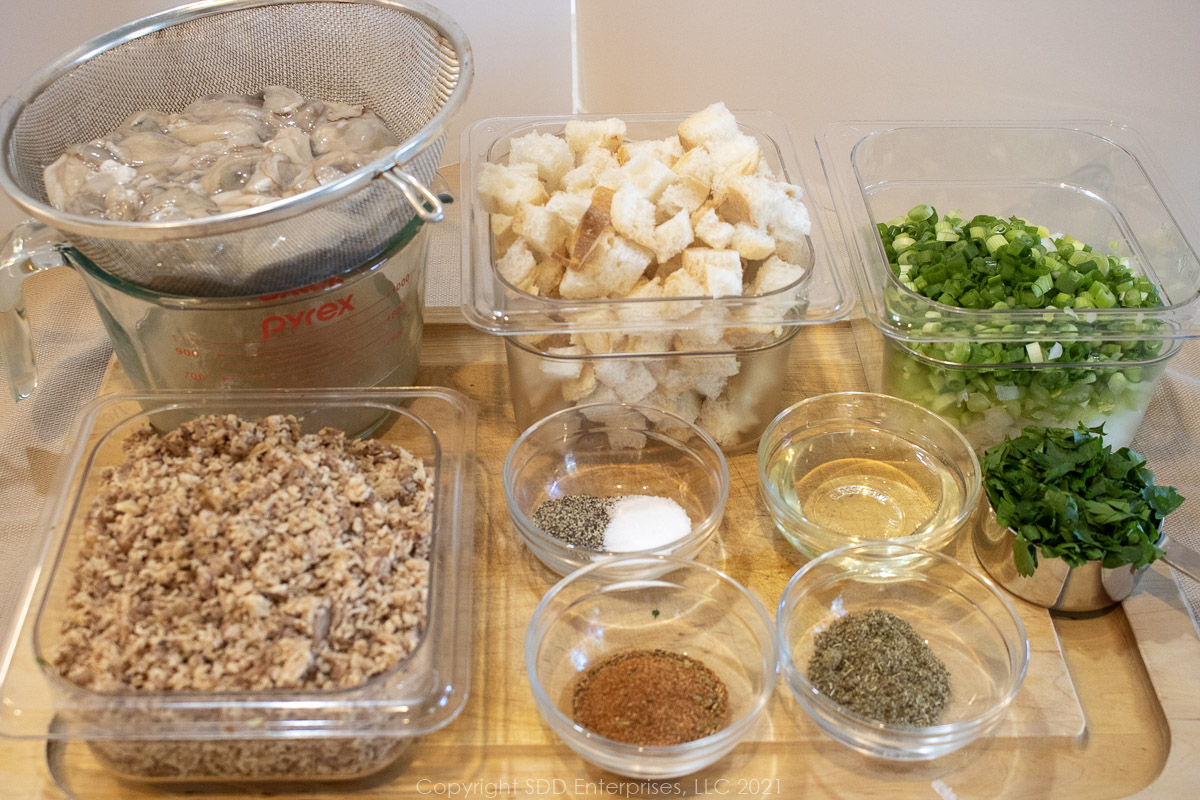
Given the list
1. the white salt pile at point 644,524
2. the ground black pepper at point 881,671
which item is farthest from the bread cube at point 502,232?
the ground black pepper at point 881,671

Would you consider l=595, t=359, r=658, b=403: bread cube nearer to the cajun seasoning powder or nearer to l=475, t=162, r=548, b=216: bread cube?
l=475, t=162, r=548, b=216: bread cube

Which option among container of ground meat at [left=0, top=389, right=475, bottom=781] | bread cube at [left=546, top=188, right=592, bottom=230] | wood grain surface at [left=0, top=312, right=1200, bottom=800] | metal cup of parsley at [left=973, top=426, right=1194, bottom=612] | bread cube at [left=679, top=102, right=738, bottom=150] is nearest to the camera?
container of ground meat at [left=0, top=389, right=475, bottom=781]

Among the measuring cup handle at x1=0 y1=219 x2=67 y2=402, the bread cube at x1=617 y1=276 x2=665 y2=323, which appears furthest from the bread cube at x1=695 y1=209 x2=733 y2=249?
the measuring cup handle at x1=0 y1=219 x2=67 y2=402

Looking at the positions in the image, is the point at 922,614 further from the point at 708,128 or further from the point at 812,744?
the point at 708,128

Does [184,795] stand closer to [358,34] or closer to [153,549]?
[153,549]

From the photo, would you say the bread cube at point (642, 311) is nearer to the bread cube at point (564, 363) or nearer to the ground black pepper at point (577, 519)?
the bread cube at point (564, 363)

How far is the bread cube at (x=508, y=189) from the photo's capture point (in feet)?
5.12

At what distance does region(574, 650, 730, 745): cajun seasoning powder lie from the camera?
127 centimetres

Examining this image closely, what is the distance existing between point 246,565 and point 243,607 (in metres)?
0.07

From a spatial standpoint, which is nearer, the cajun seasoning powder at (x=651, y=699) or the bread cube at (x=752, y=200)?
the cajun seasoning powder at (x=651, y=699)

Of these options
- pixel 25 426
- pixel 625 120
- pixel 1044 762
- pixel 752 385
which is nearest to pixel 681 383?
pixel 752 385

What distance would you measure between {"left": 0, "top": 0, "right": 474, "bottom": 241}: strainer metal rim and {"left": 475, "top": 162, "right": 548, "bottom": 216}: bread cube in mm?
113

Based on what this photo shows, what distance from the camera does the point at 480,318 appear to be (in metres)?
1.49

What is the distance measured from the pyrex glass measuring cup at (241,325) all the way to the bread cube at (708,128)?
47 cm
